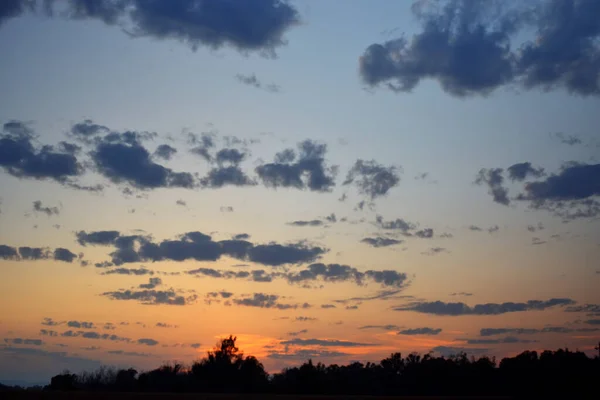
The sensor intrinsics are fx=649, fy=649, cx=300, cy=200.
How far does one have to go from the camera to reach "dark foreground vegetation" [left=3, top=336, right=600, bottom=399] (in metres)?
56.6

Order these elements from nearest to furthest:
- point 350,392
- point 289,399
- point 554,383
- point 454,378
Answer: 1. point 289,399
2. point 554,383
3. point 350,392
4. point 454,378

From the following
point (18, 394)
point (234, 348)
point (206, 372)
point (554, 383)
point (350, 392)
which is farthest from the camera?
point (234, 348)

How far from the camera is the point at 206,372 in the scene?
7144 centimetres

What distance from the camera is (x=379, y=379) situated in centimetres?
7588

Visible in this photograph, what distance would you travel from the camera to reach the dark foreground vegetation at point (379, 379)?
2228 inches

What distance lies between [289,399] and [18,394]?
53.8 ft

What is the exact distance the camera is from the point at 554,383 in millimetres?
55000

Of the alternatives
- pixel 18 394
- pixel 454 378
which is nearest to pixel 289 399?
pixel 18 394

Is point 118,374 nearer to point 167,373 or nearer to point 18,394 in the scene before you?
point 167,373

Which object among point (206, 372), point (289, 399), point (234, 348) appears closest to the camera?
point (289, 399)

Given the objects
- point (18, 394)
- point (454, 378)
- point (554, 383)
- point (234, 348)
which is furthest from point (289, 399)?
point (234, 348)

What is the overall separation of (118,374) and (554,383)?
134ft

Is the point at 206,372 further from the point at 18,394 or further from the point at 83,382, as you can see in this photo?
the point at 18,394

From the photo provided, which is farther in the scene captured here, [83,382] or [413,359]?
[413,359]
